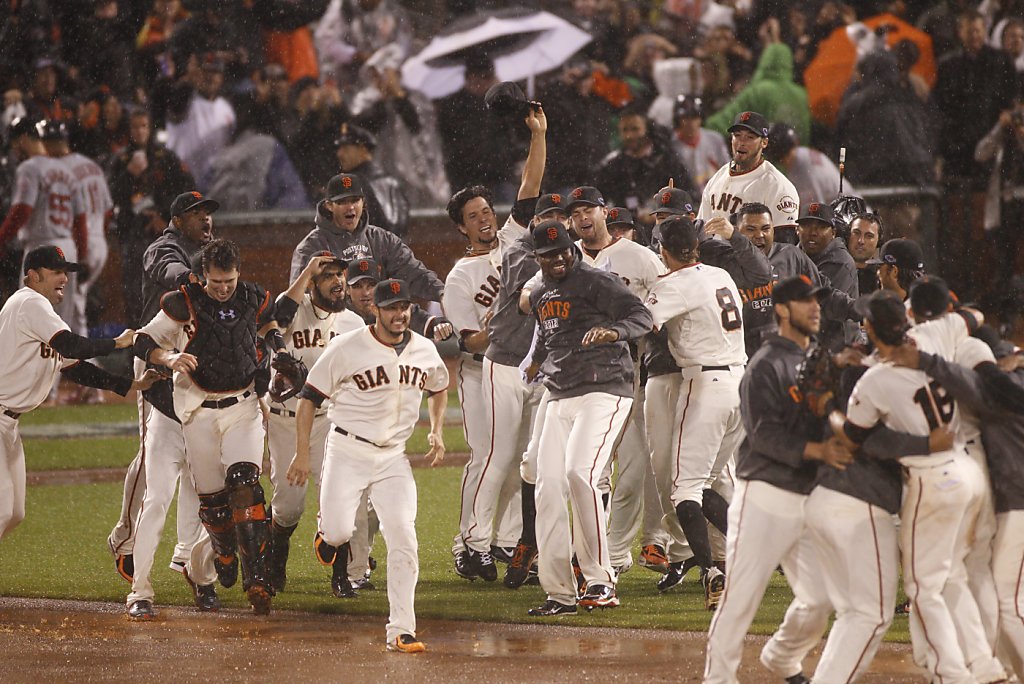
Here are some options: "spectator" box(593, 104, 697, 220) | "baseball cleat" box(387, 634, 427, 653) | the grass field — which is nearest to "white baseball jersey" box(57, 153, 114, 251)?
the grass field

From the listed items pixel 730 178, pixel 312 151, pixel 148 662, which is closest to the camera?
pixel 148 662

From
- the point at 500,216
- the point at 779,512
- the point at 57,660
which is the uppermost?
the point at 779,512

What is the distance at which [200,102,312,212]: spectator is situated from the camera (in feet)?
56.7

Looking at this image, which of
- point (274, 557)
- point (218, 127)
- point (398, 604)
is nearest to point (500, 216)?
point (218, 127)

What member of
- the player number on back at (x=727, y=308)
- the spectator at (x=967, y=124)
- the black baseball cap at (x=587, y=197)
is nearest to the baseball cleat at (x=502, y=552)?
the player number on back at (x=727, y=308)

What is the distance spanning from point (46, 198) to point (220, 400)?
25.4 ft

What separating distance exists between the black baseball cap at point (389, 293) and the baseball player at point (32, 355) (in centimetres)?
151

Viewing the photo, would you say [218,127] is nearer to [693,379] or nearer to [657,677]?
[693,379]

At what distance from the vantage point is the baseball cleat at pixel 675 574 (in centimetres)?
930

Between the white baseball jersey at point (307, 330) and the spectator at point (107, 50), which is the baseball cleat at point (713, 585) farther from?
the spectator at point (107, 50)

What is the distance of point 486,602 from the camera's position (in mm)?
9062

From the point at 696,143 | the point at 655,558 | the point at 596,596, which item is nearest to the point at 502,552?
the point at 655,558

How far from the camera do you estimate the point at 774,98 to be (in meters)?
16.5

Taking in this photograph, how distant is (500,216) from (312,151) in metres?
2.18
